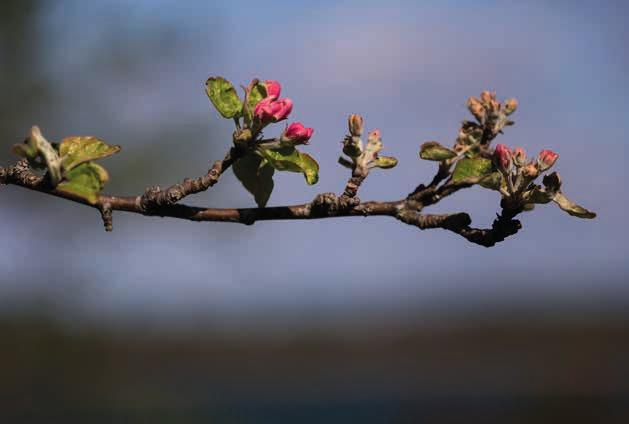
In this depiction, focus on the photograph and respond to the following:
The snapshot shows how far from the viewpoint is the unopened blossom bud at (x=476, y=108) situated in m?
2.06

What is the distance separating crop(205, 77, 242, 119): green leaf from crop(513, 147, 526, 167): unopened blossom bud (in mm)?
744

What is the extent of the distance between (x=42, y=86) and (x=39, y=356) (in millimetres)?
13392

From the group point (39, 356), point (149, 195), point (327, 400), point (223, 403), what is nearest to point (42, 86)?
point (39, 356)

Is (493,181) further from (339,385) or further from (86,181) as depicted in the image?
(339,385)

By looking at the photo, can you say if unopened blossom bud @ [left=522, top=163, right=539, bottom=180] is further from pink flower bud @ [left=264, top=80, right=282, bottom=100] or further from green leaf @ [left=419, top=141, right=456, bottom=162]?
pink flower bud @ [left=264, top=80, right=282, bottom=100]

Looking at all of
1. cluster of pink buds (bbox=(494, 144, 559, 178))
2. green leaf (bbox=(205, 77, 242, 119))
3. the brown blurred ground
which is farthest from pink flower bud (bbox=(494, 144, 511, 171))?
the brown blurred ground

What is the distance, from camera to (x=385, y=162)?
210 centimetres

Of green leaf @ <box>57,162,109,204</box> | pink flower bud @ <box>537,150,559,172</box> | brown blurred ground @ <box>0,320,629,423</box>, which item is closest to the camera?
green leaf @ <box>57,162,109,204</box>

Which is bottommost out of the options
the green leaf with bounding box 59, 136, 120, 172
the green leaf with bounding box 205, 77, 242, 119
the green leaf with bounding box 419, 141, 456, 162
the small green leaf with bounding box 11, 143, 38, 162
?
the small green leaf with bounding box 11, 143, 38, 162

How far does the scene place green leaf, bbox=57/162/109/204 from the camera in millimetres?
1681

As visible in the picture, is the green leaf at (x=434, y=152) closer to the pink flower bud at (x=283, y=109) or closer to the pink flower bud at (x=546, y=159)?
the pink flower bud at (x=546, y=159)

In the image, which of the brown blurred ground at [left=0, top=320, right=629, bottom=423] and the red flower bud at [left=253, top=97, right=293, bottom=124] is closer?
the red flower bud at [left=253, top=97, right=293, bottom=124]

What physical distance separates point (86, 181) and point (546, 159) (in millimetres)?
1117

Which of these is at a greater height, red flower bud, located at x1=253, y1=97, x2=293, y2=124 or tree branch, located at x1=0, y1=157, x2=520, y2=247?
red flower bud, located at x1=253, y1=97, x2=293, y2=124
